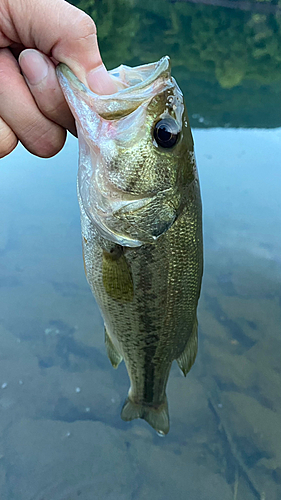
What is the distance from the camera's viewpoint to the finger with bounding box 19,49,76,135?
1221 mm

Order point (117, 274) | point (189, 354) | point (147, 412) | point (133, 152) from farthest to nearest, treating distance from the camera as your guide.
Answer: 1. point (147, 412)
2. point (189, 354)
3. point (117, 274)
4. point (133, 152)

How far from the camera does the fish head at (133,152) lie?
1.24 meters

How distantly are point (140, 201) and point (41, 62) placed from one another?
2.02 feet

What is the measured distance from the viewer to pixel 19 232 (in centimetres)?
479

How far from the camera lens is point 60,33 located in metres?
1.19

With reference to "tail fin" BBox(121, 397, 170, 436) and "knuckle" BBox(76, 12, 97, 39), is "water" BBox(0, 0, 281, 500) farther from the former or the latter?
"knuckle" BBox(76, 12, 97, 39)

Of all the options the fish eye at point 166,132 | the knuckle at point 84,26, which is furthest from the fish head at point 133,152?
the knuckle at point 84,26

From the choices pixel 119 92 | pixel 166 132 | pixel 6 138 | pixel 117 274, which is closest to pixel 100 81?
pixel 119 92

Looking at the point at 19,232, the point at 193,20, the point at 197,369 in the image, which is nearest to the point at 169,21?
the point at 193,20

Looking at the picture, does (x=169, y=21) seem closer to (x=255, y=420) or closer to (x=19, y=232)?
(x=19, y=232)

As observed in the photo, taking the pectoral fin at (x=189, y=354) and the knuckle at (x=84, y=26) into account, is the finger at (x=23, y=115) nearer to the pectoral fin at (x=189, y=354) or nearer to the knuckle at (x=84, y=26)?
the knuckle at (x=84, y=26)

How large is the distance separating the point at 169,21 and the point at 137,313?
1214 inches

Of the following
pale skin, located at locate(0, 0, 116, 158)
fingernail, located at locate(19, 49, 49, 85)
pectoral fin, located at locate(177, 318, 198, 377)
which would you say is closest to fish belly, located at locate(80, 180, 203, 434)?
pectoral fin, located at locate(177, 318, 198, 377)

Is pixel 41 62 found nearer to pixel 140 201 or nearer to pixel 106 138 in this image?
pixel 106 138
